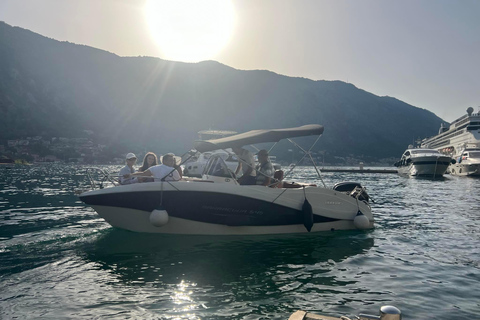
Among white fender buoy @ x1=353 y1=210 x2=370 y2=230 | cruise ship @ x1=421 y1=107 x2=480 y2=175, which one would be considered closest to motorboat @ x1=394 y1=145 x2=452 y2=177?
cruise ship @ x1=421 y1=107 x2=480 y2=175

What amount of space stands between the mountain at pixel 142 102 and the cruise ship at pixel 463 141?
250ft

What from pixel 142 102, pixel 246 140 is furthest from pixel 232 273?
pixel 142 102

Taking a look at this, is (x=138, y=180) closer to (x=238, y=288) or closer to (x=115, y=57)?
(x=238, y=288)

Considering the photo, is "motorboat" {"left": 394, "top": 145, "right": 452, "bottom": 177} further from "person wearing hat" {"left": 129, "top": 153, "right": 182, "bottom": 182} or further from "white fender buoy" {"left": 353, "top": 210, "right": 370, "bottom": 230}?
"person wearing hat" {"left": 129, "top": 153, "right": 182, "bottom": 182}

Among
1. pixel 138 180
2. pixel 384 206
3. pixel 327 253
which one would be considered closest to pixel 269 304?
pixel 327 253

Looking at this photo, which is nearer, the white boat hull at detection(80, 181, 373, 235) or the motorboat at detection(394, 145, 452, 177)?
the white boat hull at detection(80, 181, 373, 235)

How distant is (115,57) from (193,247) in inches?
6924

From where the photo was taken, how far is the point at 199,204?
9445 millimetres

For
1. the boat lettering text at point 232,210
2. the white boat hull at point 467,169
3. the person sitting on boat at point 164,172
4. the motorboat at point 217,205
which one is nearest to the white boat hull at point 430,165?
the white boat hull at point 467,169

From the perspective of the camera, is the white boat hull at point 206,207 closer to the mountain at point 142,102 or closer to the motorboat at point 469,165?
the motorboat at point 469,165

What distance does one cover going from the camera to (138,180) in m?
10.7

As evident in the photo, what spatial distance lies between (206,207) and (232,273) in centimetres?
271

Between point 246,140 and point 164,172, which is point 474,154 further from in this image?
point 164,172

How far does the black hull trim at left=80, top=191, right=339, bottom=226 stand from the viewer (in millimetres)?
9352
